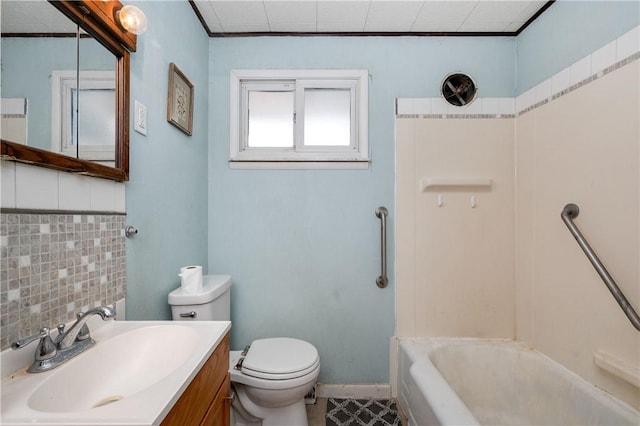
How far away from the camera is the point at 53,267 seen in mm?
768

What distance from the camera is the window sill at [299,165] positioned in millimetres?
1793

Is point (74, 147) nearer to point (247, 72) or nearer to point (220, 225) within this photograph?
point (220, 225)

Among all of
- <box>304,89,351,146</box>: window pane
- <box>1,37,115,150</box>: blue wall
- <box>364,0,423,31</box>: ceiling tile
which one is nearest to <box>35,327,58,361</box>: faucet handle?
<box>1,37,115,150</box>: blue wall

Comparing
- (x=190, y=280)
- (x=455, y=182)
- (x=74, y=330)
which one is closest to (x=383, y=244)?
(x=455, y=182)

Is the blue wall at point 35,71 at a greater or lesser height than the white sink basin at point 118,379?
greater

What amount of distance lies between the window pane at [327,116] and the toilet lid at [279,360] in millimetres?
1229

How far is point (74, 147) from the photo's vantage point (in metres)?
0.81

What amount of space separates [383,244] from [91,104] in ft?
4.81

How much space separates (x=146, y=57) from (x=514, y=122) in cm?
200

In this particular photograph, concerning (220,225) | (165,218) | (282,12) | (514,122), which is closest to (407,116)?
(514,122)

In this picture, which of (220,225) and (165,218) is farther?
(220,225)

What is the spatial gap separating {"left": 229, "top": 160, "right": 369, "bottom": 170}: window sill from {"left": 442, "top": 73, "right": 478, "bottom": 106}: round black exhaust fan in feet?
2.10

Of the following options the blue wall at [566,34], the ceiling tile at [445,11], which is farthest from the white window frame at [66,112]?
the blue wall at [566,34]

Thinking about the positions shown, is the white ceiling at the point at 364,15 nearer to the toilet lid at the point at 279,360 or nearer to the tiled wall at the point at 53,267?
the tiled wall at the point at 53,267
